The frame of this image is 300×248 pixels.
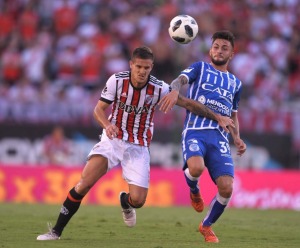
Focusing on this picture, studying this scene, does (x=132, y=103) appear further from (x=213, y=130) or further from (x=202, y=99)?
(x=213, y=130)

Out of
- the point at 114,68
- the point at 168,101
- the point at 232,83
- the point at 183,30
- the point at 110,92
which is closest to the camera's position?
the point at 168,101

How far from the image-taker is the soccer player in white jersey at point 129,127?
9852 mm

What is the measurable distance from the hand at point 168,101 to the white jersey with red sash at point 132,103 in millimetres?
587

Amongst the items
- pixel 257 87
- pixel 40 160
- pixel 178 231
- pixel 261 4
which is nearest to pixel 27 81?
pixel 40 160

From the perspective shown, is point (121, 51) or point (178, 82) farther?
point (121, 51)

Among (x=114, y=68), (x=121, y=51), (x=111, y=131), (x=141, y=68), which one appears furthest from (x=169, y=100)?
(x=121, y=51)

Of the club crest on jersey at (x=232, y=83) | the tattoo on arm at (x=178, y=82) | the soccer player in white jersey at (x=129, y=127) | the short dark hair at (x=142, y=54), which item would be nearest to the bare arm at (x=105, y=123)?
the soccer player in white jersey at (x=129, y=127)

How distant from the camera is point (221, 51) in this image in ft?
34.8

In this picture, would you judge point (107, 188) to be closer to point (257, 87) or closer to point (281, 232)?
point (257, 87)

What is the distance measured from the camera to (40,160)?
790 inches

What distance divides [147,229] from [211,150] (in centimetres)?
193

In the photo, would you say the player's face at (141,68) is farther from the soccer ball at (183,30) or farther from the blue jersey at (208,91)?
the soccer ball at (183,30)

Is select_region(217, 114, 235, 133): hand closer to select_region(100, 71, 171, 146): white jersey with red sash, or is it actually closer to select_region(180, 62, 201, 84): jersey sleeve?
→ select_region(180, 62, 201, 84): jersey sleeve

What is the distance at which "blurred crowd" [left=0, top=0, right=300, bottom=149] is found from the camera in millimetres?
19734
